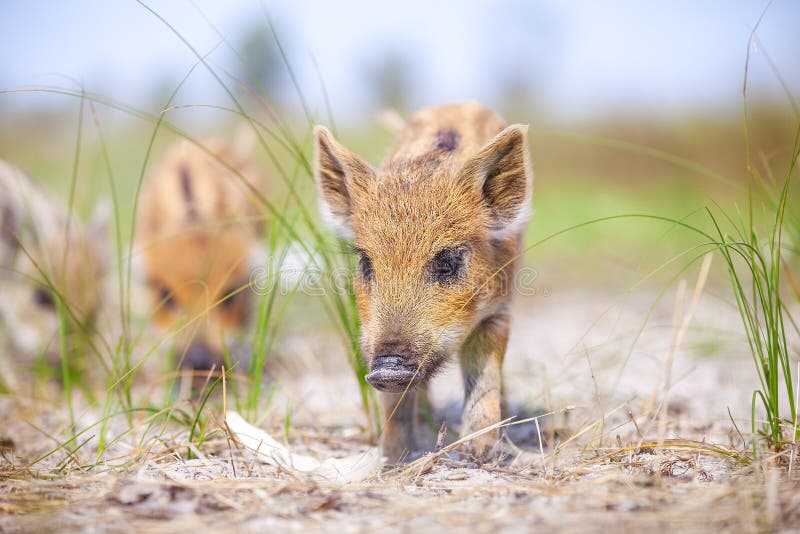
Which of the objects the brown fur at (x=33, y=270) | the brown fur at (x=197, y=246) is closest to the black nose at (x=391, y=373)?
the brown fur at (x=197, y=246)

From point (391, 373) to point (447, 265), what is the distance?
71 cm

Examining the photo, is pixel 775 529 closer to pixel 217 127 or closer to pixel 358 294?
pixel 358 294

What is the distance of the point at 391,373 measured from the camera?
294 cm

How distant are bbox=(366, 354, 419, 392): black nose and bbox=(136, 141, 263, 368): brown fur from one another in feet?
8.73

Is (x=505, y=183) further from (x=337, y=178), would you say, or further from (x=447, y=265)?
(x=337, y=178)

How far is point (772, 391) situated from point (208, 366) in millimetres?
3884

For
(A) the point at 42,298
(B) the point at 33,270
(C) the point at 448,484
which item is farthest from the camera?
(A) the point at 42,298

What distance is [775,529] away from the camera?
2.06 metres

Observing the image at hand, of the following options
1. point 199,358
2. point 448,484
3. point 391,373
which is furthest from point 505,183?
point 199,358

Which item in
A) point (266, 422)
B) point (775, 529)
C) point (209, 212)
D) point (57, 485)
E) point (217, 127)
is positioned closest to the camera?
point (775, 529)

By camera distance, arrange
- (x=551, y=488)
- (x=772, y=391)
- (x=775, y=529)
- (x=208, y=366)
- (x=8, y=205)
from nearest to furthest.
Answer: (x=775, y=529)
(x=551, y=488)
(x=772, y=391)
(x=208, y=366)
(x=8, y=205)

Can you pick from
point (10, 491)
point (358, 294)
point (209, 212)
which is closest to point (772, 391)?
point (358, 294)

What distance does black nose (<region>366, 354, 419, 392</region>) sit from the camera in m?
2.93

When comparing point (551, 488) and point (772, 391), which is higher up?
point (772, 391)
